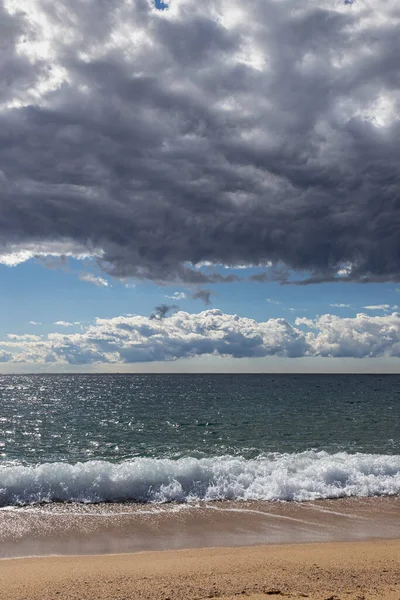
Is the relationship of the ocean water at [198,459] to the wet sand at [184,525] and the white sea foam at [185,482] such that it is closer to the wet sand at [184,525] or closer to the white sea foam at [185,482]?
the white sea foam at [185,482]

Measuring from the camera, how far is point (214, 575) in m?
9.36

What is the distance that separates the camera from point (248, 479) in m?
18.0

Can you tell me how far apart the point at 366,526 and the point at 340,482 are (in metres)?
4.68

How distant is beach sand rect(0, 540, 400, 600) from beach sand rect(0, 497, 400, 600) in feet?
0.07

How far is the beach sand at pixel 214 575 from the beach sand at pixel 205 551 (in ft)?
0.07

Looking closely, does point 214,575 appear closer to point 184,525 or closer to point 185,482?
point 184,525

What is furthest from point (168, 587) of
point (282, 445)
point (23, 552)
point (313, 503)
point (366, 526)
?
point (282, 445)

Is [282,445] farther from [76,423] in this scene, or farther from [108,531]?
[76,423]

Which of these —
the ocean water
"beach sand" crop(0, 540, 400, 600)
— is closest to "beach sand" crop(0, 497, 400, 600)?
"beach sand" crop(0, 540, 400, 600)

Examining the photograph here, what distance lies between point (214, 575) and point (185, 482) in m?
8.60

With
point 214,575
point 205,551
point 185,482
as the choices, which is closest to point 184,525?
point 205,551

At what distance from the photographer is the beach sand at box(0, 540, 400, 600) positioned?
850 cm

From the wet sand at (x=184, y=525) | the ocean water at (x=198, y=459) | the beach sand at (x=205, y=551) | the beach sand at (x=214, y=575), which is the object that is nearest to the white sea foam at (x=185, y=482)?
the ocean water at (x=198, y=459)

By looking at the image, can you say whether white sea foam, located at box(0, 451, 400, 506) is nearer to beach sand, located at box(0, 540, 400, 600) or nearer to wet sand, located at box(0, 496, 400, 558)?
wet sand, located at box(0, 496, 400, 558)
